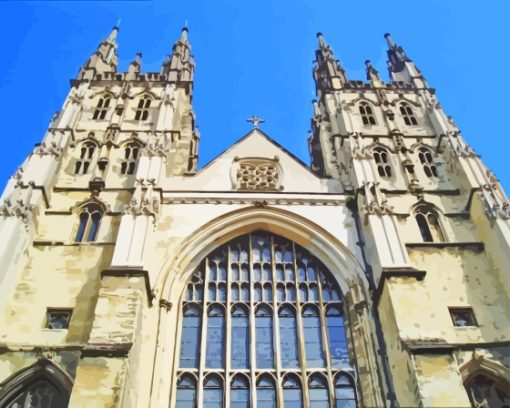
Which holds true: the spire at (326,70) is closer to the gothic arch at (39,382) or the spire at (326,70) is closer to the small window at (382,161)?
the small window at (382,161)

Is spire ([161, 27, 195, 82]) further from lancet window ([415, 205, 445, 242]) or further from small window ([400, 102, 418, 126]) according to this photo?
lancet window ([415, 205, 445, 242])

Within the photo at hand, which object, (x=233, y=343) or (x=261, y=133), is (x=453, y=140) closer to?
(x=261, y=133)

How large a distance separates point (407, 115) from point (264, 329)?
37.2 feet

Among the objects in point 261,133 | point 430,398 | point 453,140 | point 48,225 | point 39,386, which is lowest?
point 430,398

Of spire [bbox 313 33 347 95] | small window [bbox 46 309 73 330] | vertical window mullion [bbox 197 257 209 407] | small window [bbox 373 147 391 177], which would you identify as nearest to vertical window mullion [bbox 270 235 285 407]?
vertical window mullion [bbox 197 257 209 407]

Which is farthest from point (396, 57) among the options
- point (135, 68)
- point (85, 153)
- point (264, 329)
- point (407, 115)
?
point (264, 329)

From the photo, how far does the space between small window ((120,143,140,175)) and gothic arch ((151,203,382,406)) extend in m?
3.93

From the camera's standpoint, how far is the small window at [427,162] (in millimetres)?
17844

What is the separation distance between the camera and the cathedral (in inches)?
446

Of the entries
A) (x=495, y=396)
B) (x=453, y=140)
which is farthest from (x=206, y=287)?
(x=453, y=140)

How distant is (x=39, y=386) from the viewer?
11.3 metres

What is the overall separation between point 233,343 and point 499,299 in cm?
615

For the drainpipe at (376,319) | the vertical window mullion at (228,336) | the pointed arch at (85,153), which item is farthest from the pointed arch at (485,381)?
the pointed arch at (85,153)

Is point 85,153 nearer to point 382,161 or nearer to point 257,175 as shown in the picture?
point 257,175
